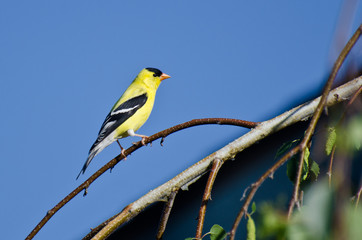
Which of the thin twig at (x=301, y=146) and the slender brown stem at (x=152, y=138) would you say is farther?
the slender brown stem at (x=152, y=138)

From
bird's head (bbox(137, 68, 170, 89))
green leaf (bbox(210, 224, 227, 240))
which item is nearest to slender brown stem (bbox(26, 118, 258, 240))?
green leaf (bbox(210, 224, 227, 240))

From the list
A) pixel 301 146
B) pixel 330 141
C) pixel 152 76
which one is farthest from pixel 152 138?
pixel 152 76

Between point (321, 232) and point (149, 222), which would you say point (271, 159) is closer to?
point (149, 222)

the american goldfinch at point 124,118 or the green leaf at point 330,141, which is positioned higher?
the american goldfinch at point 124,118

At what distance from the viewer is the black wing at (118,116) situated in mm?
4488

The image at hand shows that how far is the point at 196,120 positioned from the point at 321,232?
5.29 ft

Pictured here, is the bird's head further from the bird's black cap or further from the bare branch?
the bare branch

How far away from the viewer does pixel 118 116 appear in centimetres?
457

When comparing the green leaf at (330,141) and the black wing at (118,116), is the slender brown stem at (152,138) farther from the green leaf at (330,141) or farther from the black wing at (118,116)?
the black wing at (118,116)

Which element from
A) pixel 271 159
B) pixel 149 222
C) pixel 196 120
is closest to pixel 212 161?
pixel 196 120

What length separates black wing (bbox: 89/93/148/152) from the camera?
449 cm

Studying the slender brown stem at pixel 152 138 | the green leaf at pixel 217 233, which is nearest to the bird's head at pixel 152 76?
the slender brown stem at pixel 152 138

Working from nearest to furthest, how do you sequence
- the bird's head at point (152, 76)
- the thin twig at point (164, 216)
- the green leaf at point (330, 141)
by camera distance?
the green leaf at point (330, 141) → the thin twig at point (164, 216) → the bird's head at point (152, 76)

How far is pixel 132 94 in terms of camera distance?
4.99 metres
